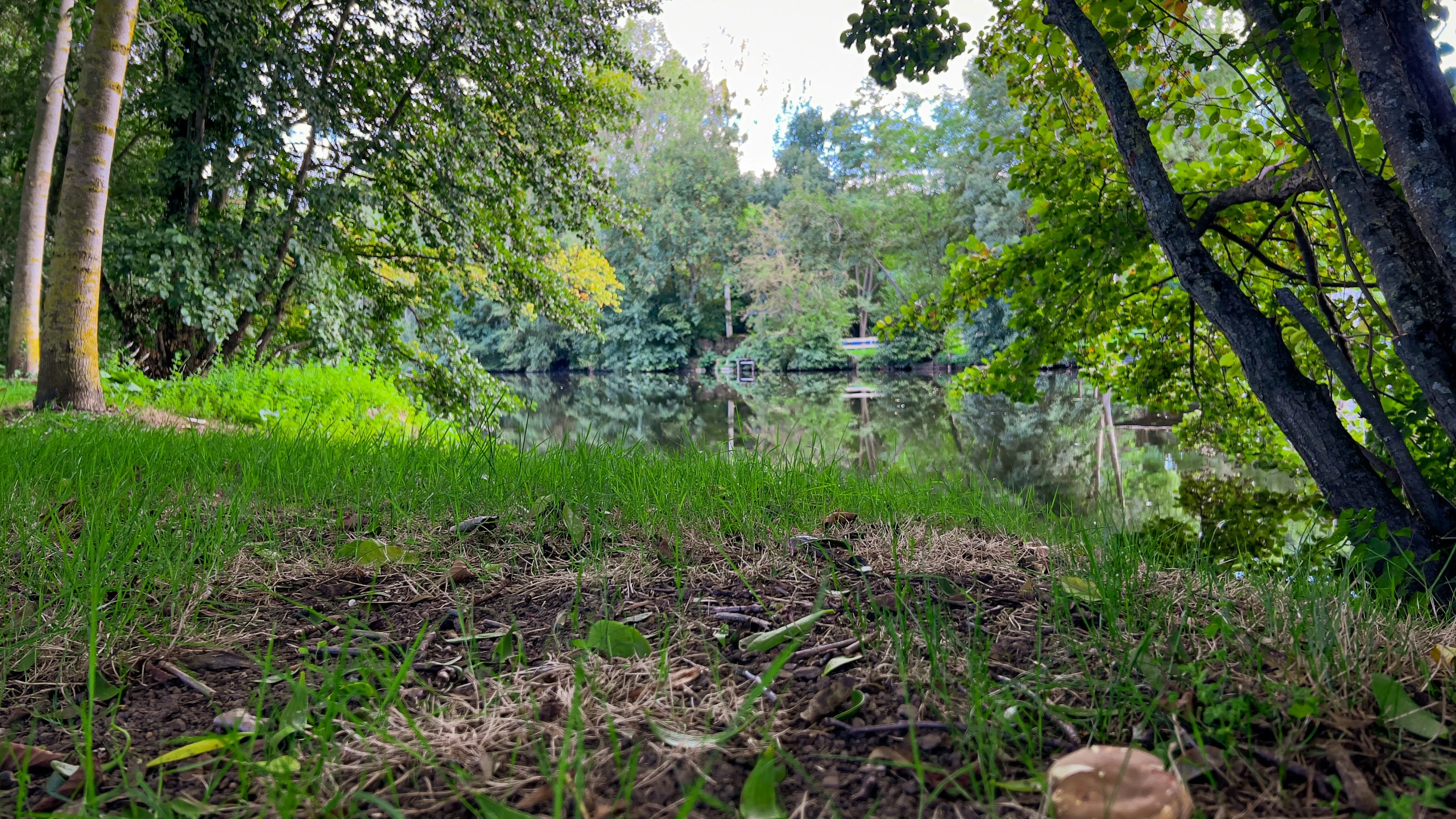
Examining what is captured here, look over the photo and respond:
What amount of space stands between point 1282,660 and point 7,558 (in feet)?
8.65

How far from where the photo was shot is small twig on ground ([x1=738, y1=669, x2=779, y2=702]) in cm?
125

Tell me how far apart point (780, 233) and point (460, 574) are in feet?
120

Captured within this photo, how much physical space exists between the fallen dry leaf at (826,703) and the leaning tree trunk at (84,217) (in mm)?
6433

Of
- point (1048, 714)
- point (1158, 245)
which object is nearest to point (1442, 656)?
point (1048, 714)

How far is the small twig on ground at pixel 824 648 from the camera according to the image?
1.43 m

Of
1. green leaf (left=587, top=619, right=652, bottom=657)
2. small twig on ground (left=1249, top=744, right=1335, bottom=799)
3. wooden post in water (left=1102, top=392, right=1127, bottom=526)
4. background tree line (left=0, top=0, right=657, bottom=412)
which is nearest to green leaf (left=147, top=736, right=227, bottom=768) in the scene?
green leaf (left=587, top=619, right=652, bottom=657)

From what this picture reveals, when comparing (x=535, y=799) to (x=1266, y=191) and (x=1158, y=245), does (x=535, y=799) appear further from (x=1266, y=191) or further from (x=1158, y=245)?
(x=1158, y=245)

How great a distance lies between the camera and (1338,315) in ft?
10.5

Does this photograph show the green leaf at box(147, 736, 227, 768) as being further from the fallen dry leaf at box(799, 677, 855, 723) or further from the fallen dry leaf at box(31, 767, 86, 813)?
the fallen dry leaf at box(799, 677, 855, 723)

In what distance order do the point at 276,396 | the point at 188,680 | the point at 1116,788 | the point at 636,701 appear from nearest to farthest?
the point at 1116,788 → the point at 636,701 → the point at 188,680 → the point at 276,396

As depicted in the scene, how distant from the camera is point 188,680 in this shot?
1.39 metres

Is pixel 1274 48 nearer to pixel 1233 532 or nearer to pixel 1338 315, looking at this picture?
pixel 1338 315

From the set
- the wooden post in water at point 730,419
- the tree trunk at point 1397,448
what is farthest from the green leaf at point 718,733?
the wooden post in water at point 730,419

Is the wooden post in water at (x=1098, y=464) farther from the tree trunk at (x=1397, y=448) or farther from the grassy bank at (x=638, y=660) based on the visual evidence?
the grassy bank at (x=638, y=660)
